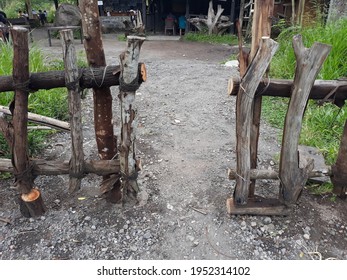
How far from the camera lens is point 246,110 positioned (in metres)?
2.26

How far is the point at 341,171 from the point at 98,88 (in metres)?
2.25

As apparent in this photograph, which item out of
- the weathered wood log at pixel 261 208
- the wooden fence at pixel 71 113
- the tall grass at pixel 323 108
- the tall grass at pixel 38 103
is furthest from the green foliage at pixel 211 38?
the wooden fence at pixel 71 113

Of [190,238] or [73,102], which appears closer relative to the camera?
[73,102]

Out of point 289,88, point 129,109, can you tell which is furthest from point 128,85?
Answer: point 289,88

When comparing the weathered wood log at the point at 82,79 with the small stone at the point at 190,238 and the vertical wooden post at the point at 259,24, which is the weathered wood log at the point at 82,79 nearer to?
the vertical wooden post at the point at 259,24

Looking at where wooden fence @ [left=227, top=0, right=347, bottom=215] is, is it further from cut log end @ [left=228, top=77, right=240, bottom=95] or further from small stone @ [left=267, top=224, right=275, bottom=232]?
small stone @ [left=267, top=224, right=275, bottom=232]

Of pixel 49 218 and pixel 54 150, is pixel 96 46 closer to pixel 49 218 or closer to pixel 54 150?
pixel 49 218

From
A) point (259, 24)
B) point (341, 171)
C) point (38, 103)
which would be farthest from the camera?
point (38, 103)

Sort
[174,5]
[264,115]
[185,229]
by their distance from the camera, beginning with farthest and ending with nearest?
[174,5], [264,115], [185,229]

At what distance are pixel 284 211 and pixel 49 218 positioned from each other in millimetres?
2088

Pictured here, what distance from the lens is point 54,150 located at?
12.8ft

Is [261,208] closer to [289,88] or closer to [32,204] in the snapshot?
[289,88]

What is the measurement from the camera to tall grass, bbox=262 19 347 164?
3975 millimetres
